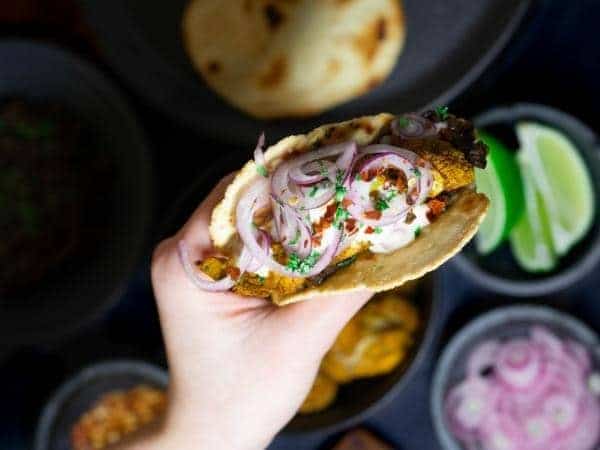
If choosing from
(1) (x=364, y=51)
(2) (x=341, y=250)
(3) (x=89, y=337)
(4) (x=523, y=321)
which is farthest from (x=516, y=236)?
(3) (x=89, y=337)

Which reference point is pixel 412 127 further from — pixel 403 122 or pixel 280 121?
pixel 280 121

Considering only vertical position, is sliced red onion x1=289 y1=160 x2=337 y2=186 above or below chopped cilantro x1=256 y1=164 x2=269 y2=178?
below

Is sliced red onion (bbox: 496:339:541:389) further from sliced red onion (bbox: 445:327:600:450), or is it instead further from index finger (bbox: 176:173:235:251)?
index finger (bbox: 176:173:235:251)

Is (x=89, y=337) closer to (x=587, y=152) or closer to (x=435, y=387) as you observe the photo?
(x=435, y=387)

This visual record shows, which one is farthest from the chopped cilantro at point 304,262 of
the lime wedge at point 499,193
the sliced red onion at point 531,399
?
the sliced red onion at point 531,399

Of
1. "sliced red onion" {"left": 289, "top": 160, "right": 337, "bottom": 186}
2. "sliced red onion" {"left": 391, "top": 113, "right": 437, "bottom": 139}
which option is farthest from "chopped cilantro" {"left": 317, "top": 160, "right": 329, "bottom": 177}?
"sliced red onion" {"left": 391, "top": 113, "right": 437, "bottom": 139}

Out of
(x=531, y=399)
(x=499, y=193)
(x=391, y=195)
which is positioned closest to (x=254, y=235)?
(x=391, y=195)
